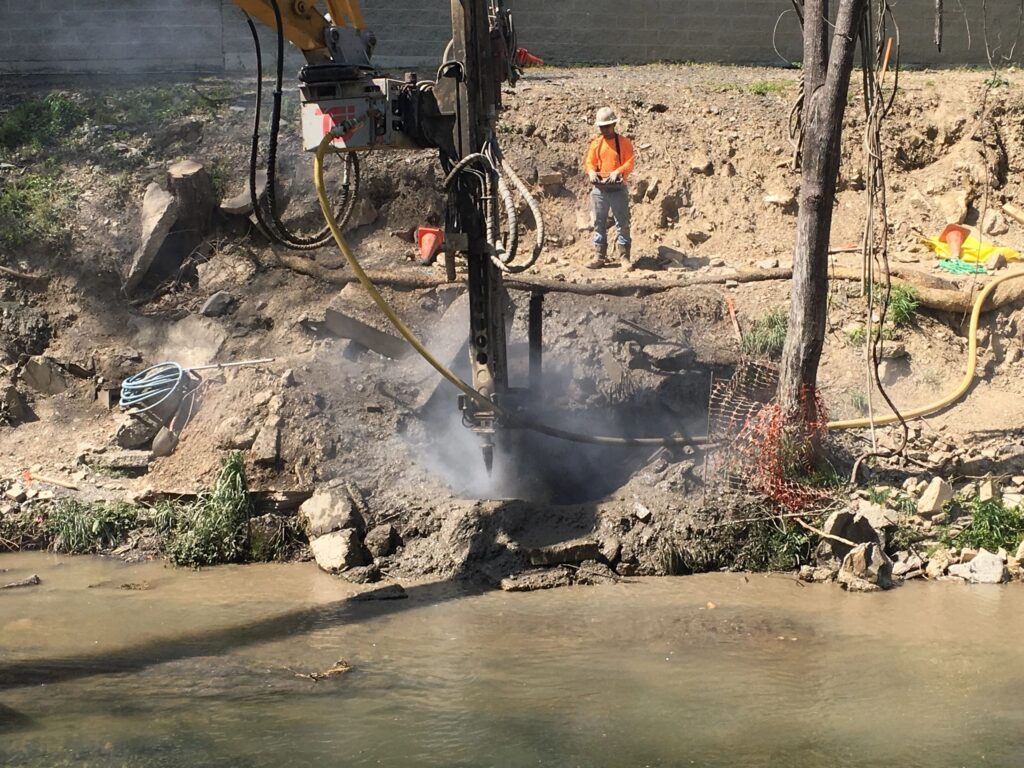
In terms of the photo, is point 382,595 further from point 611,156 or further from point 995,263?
point 995,263

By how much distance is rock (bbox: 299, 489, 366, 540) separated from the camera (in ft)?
31.7

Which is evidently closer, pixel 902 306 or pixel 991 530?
pixel 991 530

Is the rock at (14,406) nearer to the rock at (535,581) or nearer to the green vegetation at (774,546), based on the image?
the rock at (535,581)

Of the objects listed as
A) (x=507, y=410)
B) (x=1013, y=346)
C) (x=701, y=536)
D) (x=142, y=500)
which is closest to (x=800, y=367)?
(x=701, y=536)

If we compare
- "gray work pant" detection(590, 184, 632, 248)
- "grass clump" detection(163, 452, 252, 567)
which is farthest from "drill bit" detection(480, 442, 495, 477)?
"gray work pant" detection(590, 184, 632, 248)

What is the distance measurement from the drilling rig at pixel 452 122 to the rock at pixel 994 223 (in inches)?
261

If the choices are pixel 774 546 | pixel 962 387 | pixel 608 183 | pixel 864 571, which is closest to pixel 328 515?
pixel 774 546

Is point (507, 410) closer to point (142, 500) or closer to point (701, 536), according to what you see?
point (701, 536)

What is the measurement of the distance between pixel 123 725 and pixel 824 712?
3730 mm

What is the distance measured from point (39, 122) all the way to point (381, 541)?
827 centimetres

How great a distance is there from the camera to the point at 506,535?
30.9 feet

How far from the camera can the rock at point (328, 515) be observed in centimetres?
966

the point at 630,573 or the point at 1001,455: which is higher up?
the point at 1001,455

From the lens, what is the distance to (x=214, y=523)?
9.76 m
